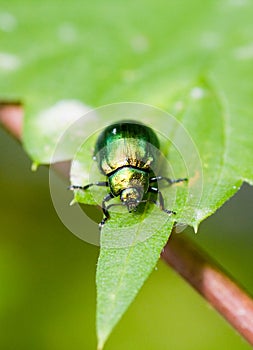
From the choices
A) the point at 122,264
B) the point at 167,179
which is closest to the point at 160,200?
the point at 167,179

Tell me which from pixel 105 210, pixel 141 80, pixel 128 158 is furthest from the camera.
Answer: pixel 141 80

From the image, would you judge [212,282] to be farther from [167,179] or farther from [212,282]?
[167,179]

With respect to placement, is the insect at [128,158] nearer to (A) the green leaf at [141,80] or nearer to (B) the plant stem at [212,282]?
(A) the green leaf at [141,80]

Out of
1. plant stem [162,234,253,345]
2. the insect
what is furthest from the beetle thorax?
plant stem [162,234,253,345]

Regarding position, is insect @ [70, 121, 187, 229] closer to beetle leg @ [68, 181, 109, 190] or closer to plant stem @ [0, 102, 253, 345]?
beetle leg @ [68, 181, 109, 190]

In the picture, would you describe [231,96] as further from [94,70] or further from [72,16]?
[72,16]

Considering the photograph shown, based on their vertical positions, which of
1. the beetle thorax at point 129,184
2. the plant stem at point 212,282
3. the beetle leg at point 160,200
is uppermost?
the plant stem at point 212,282

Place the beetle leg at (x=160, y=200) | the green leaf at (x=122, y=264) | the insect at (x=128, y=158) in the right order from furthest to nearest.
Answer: the insect at (x=128, y=158) → the beetle leg at (x=160, y=200) → the green leaf at (x=122, y=264)

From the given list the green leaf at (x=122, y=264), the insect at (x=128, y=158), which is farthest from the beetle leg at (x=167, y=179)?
the green leaf at (x=122, y=264)
